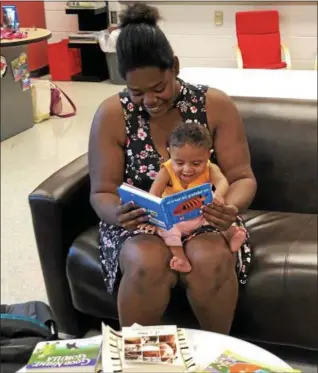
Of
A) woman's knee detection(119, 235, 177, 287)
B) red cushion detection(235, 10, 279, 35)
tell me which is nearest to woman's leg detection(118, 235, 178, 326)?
woman's knee detection(119, 235, 177, 287)

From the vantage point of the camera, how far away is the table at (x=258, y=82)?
2404mm

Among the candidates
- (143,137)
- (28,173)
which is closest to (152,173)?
(143,137)

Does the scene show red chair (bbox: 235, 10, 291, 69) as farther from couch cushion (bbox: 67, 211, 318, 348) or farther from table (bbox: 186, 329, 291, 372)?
table (bbox: 186, 329, 291, 372)

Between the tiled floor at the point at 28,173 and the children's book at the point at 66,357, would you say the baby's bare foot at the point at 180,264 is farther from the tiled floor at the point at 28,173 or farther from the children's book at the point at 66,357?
the tiled floor at the point at 28,173

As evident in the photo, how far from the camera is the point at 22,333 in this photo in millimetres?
1711

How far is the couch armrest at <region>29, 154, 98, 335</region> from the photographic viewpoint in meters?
1.77

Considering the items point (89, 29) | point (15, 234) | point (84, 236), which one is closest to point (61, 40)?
point (89, 29)

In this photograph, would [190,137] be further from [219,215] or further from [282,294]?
[282,294]

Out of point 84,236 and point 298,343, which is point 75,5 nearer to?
point 84,236

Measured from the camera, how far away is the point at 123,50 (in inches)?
62.7

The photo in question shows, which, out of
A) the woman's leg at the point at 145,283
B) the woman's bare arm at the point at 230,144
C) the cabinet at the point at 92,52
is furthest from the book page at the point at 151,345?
the cabinet at the point at 92,52

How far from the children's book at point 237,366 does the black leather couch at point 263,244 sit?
0.43m

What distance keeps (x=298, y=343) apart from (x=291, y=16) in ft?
13.1

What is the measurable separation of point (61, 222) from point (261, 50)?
3477mm
